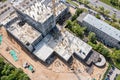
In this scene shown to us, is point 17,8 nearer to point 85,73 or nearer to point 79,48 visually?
point 79,48

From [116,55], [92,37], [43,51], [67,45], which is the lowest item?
[116,55]

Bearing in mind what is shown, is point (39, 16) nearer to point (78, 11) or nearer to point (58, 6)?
point (58, 6)

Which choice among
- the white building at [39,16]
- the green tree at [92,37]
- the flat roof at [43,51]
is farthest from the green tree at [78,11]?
the flat roof at [43,51]

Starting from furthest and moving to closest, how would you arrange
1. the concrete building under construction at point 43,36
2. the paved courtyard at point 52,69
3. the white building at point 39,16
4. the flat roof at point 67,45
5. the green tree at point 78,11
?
the green tree at point 78,11, the flat roof at point 67,45, the concrete building under construction at point 43,36, the white building at point 39,16, the paved courtyard at point 52,69

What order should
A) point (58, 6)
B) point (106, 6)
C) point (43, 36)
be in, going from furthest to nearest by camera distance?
point (106, 6) → point (58, 6) → point (43, 36)

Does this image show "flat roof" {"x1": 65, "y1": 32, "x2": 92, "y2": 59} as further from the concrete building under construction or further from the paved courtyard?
the paved courtyard

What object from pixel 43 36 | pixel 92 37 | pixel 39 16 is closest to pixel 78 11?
pixel 92 37

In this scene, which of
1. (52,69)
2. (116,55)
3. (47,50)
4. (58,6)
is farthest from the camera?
(58,6)

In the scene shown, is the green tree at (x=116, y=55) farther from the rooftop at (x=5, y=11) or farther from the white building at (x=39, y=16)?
the rooftop at (x=5, y=11)
